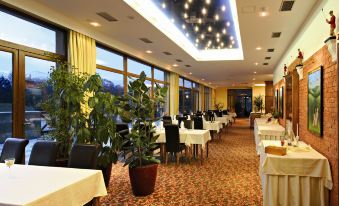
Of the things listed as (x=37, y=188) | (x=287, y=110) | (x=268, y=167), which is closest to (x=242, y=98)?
(x=287, y=110)

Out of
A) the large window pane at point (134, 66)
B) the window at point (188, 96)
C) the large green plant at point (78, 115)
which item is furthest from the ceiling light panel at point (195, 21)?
the window at point (188, 96)

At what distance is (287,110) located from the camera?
7219 millimetres

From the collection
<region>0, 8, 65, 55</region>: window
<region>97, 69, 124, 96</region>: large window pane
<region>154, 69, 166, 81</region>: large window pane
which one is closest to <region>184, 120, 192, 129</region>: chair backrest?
<region>97, 69, 124, 96</region>: large window pane

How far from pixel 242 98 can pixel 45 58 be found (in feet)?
78.9

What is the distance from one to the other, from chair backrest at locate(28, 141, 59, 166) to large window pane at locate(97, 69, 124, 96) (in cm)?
424

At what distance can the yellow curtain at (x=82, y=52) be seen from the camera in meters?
5.86

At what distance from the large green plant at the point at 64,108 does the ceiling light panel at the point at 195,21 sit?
173 cm

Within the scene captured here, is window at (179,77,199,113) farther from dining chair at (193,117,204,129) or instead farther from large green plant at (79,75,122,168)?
large green plant at (79,75,122,168)

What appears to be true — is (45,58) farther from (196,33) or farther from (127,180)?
(196,33)

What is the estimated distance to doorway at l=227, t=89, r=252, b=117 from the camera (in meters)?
27.1

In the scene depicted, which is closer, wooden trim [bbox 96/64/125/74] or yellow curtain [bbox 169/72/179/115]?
wooden trim [bbox 96/64/125/74]

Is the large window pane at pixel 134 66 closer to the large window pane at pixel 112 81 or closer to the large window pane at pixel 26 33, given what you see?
the large window pane at pixel 112 81

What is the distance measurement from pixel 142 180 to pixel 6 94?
8.81ft

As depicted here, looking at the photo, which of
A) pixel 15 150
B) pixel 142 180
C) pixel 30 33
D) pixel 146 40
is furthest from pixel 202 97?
pixel 15 150
